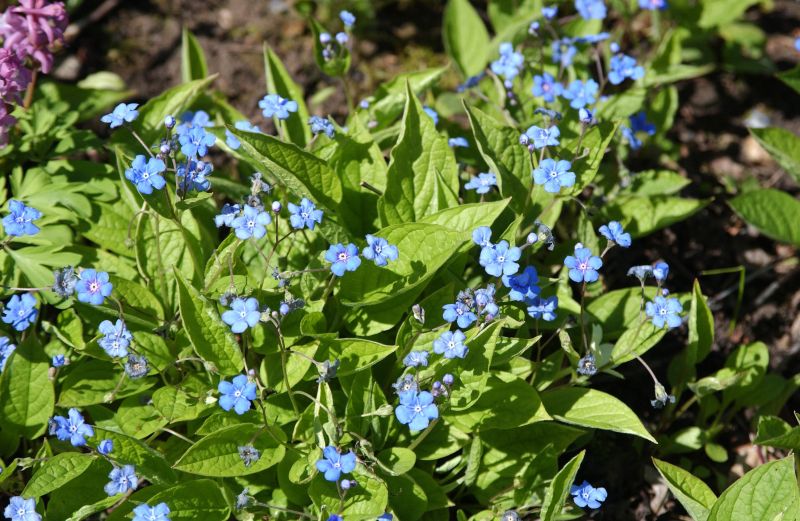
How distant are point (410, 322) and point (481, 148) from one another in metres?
0.98

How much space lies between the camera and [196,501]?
3.43 metres

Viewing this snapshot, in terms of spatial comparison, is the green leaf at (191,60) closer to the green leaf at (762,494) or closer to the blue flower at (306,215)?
the blue flower at (306,215)

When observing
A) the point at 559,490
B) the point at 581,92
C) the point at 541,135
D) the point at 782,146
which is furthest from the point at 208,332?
the point at 782,146

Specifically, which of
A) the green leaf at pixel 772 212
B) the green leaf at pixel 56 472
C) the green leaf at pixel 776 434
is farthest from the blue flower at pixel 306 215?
the green leaf at pixel 772 212

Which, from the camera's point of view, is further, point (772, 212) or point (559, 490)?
point (772, 212)

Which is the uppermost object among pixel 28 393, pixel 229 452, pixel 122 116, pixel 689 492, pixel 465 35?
pixel 122 116

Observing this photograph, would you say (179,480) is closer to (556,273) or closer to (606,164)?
(556,273)

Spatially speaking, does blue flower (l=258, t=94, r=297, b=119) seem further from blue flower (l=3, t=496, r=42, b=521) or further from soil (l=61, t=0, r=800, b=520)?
blue flower (l=3, t=496, r=42, b=521)

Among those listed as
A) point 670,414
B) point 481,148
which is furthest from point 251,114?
point 670,414

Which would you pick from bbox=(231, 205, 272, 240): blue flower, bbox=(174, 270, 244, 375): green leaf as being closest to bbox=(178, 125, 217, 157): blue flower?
bbox=(231, 205, 272, 240): blue flower

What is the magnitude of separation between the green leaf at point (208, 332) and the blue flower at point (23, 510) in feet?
2.77

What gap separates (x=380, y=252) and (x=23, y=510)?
5.61 feet

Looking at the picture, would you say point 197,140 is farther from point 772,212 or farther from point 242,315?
point 772,212

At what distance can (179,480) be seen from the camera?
3.65m
